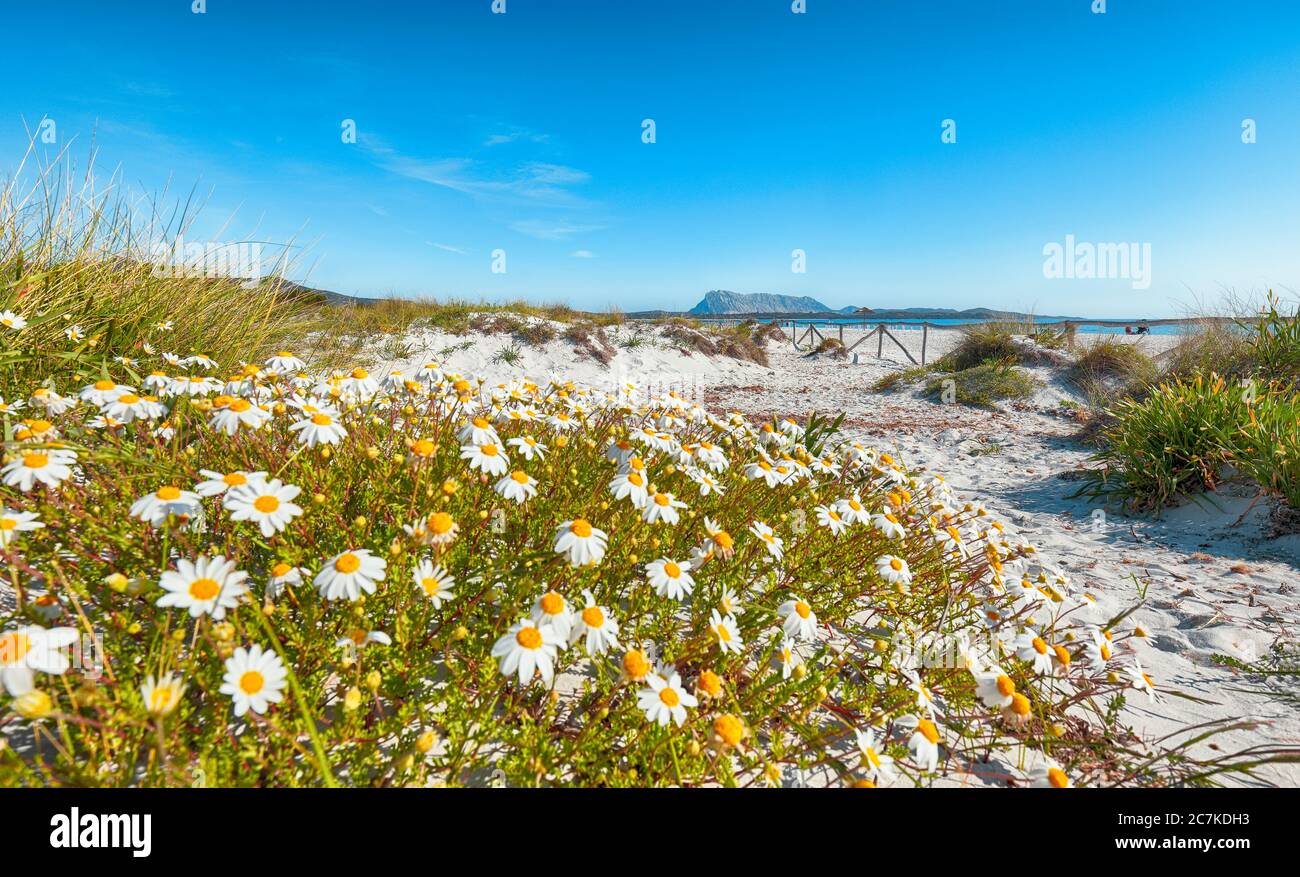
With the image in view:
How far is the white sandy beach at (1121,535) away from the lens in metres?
2.21

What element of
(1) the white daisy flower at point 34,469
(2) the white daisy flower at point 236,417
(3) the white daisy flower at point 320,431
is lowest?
(1) the white daisy flower at point 34,469

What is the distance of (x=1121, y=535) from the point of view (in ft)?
14.2

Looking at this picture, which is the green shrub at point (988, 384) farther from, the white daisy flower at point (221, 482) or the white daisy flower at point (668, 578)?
the white daisy flower at point (221, 482)

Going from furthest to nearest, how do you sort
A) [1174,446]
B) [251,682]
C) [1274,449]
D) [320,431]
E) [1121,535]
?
1. [1174,446]
2. [1121,535]
3. [1274,449]
4. [320,431]
5. [251,682]

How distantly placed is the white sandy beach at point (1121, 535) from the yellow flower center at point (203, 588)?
7.26 feet

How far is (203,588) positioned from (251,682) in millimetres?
253

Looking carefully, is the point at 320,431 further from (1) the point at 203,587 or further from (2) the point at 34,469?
(1) the point at 203,587

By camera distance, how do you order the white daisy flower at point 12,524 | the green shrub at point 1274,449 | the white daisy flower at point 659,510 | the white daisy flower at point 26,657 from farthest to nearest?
the green shrub at point 1274,449 < the white daisy flower at point 659,510 < the white daisy flower at point 12,524 < the white daisy flower at point 26,657

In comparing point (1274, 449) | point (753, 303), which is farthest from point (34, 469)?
point (753, 303)

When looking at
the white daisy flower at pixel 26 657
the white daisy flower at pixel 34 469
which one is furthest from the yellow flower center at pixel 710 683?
the white daisy flower at pixel 34 469
